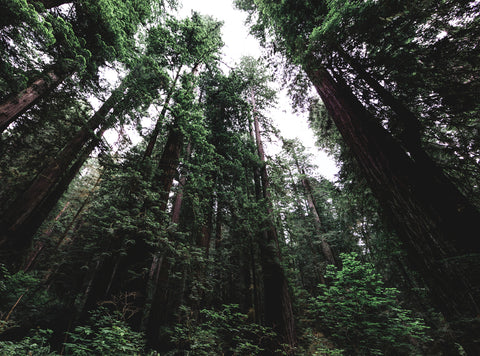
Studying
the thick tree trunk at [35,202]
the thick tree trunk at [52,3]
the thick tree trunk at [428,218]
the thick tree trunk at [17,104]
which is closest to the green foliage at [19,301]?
the thick tree trunk at [35,202]

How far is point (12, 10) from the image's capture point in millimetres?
2482

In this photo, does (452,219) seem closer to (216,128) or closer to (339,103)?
(339,103)

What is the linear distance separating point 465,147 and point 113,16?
7.32 metres

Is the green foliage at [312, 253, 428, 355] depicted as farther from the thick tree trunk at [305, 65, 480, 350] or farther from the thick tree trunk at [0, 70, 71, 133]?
the thick tree trunk at [0, 70, 71, 133]

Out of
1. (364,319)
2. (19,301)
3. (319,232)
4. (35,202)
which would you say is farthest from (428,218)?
(319,232)

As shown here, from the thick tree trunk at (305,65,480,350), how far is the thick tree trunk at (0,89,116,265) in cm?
638

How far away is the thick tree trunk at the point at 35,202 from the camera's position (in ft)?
18.6

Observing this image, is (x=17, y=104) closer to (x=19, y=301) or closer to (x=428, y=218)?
(x=19, y=301)

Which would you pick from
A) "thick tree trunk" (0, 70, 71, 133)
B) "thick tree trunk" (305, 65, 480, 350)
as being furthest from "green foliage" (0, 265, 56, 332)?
"thick tree trunk" (305, 65, 480, 350)

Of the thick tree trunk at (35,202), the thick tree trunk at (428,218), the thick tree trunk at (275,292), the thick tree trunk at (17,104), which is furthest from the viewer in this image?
the thick tree trunk at (35,202)

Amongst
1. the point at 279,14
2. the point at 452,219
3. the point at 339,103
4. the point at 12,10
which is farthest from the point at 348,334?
the point at 12,10

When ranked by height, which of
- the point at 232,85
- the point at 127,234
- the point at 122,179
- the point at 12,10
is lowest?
the point at 127,234

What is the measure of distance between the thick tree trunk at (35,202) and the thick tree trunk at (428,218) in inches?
251

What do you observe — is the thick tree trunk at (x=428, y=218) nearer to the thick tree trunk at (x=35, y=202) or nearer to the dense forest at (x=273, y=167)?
the dense forest at (x=273, y=167)
